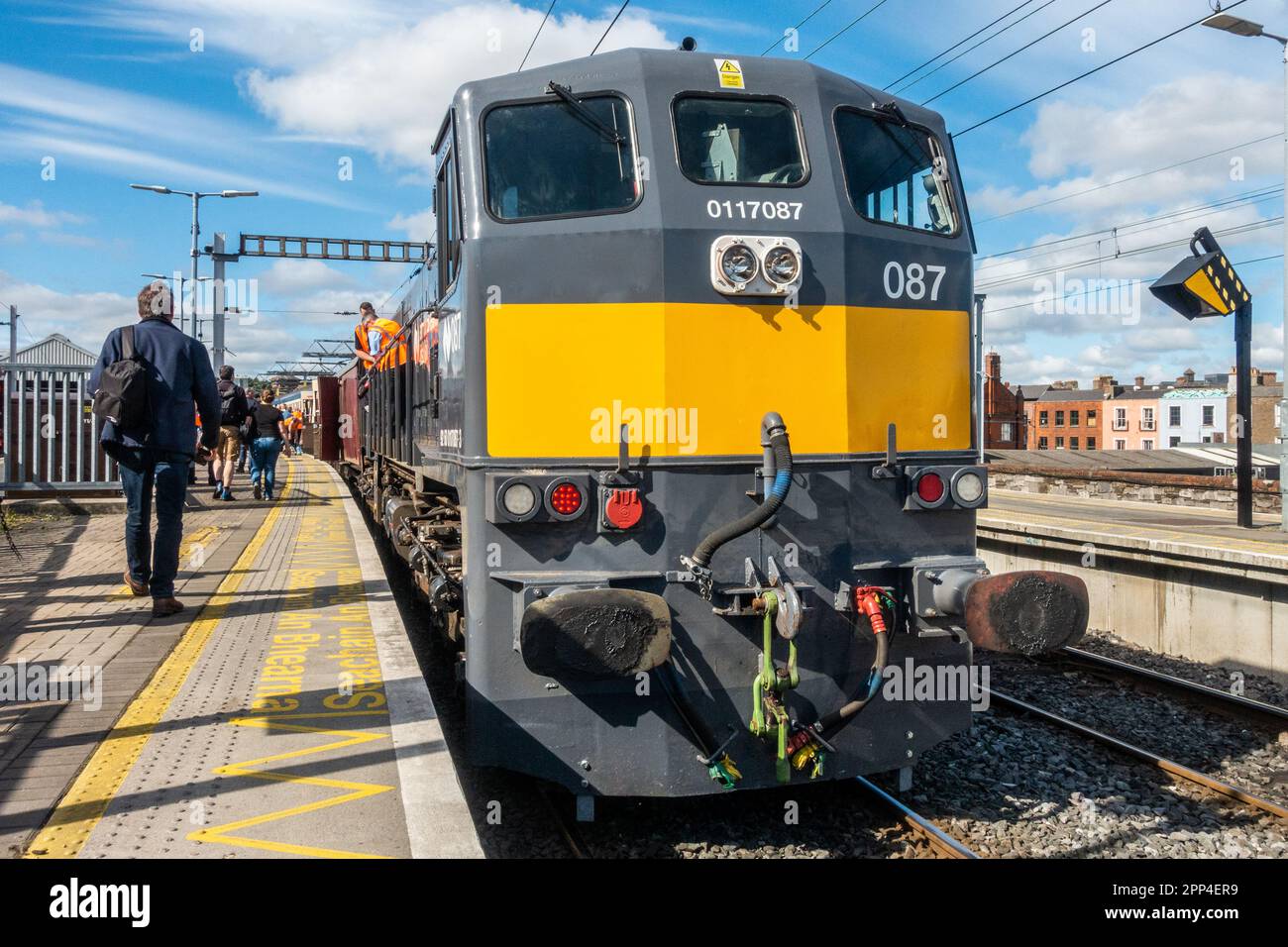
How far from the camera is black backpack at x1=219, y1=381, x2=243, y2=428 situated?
16.0 meters

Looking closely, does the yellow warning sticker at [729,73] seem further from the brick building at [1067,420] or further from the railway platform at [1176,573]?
the brick building at [1067,420]

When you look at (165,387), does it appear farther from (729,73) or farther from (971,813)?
(971,813)

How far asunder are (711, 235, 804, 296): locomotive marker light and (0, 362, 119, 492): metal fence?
1243 cm

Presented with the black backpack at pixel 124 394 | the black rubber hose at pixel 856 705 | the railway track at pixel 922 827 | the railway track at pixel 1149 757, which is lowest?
the railway track at pixel 1149 757

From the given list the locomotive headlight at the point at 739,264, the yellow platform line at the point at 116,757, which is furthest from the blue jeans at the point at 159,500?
the locomotive headlight at the point at 739,264

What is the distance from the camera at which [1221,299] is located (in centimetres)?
1220

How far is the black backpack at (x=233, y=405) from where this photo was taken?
628 inches

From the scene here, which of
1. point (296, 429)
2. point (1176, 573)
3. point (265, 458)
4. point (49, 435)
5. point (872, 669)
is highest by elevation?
point (296, 429)

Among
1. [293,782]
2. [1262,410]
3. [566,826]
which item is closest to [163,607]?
[293,782]

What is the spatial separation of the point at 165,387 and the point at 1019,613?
561cm

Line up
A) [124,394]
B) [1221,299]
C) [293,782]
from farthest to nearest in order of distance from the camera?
[1221,299] → [124,394] → [293,782]

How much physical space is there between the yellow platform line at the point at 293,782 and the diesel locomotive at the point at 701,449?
586mm

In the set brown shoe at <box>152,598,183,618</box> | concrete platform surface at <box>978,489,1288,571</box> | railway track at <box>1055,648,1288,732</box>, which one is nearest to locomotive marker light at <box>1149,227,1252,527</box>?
concrete platform surface at <box>978,489,1288,571</box>
